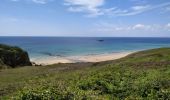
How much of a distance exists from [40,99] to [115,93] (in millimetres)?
6579

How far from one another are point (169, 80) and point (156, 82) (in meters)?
1.69

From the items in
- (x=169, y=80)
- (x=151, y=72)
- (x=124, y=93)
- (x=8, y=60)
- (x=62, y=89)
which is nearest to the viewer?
(x=62, y=89)

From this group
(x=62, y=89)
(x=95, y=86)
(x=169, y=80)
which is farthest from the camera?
(x=169, y=80)

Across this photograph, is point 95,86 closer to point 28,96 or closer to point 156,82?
point 156,82

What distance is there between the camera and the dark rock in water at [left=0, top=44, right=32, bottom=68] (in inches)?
2196

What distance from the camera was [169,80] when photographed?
2303 cm

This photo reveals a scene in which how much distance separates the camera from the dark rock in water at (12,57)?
55.8 meters

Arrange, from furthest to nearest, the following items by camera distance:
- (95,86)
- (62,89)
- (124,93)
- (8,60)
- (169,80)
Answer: (8,60) < (169,80) < (95,86) < (124,93) < (62,89)

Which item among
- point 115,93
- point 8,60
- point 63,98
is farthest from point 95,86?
point 8,60

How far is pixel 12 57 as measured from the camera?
57344mm

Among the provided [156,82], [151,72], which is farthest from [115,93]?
[151,72]

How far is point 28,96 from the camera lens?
51.5ft

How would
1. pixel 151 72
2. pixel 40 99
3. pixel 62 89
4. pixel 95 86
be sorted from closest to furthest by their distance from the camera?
pixel 40 99 < pixel 62 89 < pixel 95 86 < pixel 151 72

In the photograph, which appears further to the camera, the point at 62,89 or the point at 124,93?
the point at 124,93
